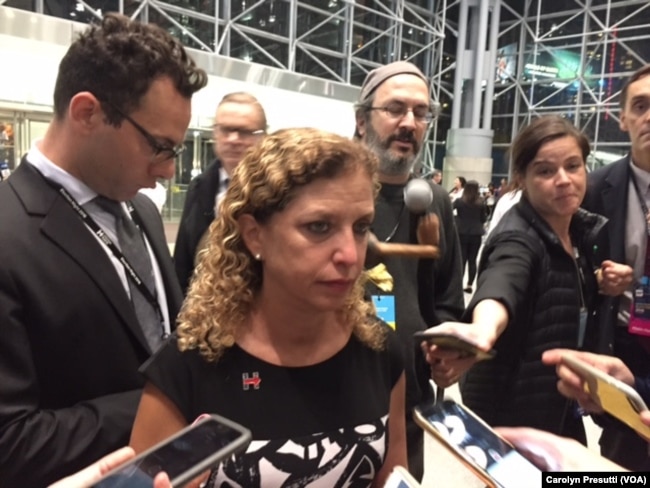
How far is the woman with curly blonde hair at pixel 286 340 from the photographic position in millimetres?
1159

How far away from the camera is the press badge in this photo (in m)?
2.13

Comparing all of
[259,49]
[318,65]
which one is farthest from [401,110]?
[318,65]

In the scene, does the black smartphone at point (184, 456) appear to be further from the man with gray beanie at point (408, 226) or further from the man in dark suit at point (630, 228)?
the man in dark suit at point (630, 228)

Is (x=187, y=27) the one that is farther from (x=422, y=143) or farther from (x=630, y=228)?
(x=630, y=228)

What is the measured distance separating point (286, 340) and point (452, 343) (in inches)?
14.8

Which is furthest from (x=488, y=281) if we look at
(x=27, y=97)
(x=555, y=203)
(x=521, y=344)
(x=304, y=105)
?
(x=304, y=105)

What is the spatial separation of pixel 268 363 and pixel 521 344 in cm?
102

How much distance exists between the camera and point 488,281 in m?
1.74

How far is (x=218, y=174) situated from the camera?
265 centimetres

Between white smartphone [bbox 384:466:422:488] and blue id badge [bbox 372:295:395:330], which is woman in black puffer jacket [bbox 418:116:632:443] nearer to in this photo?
blue id badge [bbox 372:295:395:330]

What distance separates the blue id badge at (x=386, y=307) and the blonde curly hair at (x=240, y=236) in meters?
0.34

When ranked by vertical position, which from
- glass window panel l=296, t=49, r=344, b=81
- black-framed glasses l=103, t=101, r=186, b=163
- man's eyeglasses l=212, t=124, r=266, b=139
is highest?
glass window panel l=296, t=49, r=344, b=81

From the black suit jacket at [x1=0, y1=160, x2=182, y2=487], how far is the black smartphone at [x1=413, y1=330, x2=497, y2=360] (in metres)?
0.67

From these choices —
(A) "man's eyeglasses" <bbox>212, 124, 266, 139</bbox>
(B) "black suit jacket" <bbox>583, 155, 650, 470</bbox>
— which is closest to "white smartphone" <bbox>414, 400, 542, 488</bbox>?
(B) "black suit jacket" <bbox>583, 155, 650, 470</bbox>
